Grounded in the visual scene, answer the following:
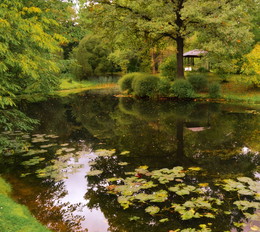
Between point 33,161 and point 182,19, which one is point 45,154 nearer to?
point 33,161

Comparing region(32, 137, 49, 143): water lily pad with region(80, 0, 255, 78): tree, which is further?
region(80, 0, 255, 78): tree

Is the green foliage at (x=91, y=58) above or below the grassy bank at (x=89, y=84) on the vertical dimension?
above

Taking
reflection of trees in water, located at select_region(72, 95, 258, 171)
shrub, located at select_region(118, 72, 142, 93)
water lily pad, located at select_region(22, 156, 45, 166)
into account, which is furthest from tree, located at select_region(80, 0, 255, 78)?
water lily pad, located at select_region(22, 156, 45, 166)

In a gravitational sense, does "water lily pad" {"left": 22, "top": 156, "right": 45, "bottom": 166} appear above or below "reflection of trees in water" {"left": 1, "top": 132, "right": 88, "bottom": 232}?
above

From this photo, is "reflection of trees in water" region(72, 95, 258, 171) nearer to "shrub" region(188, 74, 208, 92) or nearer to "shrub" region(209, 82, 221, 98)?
"shrub" region(209, 82, 221, 98)

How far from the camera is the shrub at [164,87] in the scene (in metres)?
22.2

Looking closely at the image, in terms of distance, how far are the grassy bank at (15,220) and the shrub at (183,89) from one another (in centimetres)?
1733

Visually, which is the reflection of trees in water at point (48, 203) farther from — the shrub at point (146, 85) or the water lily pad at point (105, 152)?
the shrub at point (146, 85)

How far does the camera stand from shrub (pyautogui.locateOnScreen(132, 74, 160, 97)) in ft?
75.4

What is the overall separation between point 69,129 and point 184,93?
A: 35.7ft

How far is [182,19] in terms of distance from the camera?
19188mm

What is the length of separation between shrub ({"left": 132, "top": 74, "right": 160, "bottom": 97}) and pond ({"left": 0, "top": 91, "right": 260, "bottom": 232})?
8.99 meters

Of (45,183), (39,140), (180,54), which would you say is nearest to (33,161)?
(45,183)

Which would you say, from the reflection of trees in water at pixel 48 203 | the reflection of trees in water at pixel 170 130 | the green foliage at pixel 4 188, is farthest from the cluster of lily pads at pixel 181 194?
the green foliage at pixel 4 188
